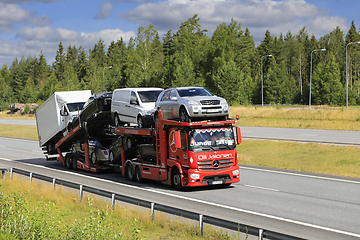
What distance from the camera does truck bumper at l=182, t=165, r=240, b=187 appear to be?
1349cm

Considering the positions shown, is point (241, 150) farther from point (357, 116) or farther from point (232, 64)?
point (232, 64)

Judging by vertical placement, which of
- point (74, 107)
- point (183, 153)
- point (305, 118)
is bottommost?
point (305, 118)

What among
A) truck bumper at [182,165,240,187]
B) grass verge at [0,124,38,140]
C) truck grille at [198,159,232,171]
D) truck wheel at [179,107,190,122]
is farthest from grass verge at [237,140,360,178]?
grass verge at [0,124,38,140]

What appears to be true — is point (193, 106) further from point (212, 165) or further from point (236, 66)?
point (236, 66)

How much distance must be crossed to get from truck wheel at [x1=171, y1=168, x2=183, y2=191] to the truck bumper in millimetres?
286

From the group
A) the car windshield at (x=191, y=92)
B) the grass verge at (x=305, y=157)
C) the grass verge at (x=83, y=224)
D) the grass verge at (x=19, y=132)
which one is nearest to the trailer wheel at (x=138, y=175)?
the car windshield at (x=191, y=92)

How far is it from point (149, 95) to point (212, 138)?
15.9ft

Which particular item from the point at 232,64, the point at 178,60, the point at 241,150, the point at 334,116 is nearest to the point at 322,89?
the point at 232,64

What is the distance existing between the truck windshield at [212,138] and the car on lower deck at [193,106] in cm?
60

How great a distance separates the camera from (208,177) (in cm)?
1376

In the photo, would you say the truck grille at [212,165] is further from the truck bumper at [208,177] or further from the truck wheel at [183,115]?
the truck wheel at [183,115]

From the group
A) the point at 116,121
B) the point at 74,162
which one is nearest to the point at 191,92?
the point at 116,121

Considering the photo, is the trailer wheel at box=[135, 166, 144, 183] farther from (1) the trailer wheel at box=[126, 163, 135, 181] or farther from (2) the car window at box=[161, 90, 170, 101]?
(2) the car window at box=[161, 90, 170, 101]

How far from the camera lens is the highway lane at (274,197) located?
1014 cm
